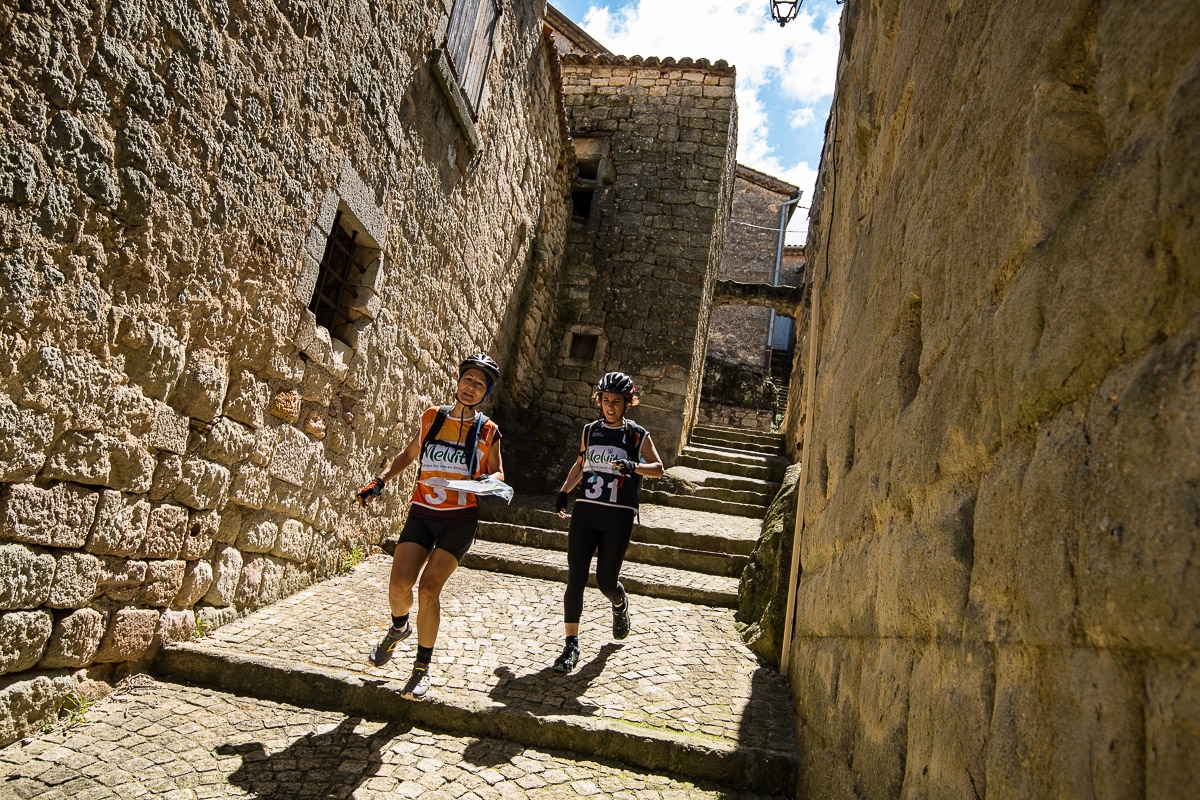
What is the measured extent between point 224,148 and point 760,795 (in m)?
3.64

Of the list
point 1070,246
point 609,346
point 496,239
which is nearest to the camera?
point 1070,246

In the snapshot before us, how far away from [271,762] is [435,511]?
1.19m

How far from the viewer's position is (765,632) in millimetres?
4352

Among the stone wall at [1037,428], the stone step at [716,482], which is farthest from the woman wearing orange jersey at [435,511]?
the stone step at [716,482]

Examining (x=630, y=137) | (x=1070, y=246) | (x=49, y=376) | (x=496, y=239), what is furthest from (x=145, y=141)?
(x=630, y=137)

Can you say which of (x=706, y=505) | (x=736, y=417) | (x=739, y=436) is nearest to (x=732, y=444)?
(x=739, y=436)

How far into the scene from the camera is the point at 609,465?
4.18 m

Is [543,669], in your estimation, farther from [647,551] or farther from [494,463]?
[647,551]

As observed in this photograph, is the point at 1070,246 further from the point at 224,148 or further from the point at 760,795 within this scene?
the point at 224,148

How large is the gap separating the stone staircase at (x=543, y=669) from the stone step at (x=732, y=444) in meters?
6.19

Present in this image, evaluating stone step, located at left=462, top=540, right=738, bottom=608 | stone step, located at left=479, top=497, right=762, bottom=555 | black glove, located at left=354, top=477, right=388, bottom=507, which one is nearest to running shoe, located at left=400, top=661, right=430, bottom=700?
black glove, located at left=354, top=477, right=388, bottom=507

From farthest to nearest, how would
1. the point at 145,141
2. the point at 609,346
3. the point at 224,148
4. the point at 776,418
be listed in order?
1. the point at 776,418
2. the point at 609,346
3. the point at 224,148
4. the point at 145,141

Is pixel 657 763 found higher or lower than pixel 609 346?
lower

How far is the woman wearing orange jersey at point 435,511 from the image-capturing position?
3.45 meters
